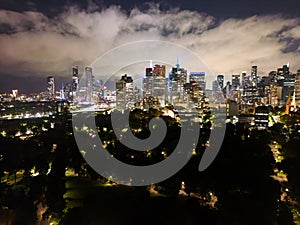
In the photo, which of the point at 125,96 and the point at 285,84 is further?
the point at 285,84

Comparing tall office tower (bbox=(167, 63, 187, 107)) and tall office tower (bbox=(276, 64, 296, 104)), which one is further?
tall office tower (bbox=(276, 64, 296, 104))

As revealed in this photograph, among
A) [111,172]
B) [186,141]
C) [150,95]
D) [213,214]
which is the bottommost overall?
[213,214]

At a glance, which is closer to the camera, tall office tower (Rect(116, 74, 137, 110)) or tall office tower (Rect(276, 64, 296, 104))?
tall office tower (Rect(116, 74, 137, 110))

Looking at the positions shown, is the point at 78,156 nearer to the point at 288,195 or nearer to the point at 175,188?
the point at 175,188

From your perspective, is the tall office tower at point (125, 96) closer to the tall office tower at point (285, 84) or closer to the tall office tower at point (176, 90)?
the tall office tower at point (176, 90)

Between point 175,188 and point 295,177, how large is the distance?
76.3 inches

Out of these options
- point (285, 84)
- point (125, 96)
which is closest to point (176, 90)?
point (125, 96)

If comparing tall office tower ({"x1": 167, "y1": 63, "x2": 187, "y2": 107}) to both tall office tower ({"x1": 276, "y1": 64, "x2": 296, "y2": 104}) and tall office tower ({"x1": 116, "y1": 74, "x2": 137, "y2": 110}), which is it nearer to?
tall office tower ({"x1": 116, "y1": 74, "x2": 137, "y2": 110})

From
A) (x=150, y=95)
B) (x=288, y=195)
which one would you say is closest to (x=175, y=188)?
(x=288, y=195)

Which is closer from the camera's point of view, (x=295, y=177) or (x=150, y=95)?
(x=295, y=177)

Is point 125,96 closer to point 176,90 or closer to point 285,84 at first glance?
point 176,90

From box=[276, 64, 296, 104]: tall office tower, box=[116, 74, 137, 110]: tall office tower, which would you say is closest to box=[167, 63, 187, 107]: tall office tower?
box=[116, 74, 137, 110]: tall office tower

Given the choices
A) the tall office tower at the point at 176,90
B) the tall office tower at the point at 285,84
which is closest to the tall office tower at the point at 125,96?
the tall office tower at the point at 176,90

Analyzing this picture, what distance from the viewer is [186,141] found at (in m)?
4.82
